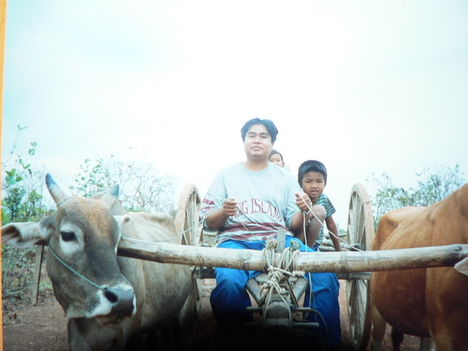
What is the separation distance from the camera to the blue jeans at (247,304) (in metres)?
2.64

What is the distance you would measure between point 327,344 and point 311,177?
2254mm

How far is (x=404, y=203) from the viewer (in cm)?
683

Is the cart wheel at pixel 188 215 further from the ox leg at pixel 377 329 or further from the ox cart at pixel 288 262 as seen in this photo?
the ox leg at pixel 377 329

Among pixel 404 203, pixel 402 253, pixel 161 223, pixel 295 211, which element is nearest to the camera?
pixel 402 253

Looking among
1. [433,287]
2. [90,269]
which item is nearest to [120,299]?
[90,269]

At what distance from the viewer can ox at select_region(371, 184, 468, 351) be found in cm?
220

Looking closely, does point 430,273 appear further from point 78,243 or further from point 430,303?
point 78,243

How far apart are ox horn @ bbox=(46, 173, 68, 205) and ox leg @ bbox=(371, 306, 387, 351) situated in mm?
3104

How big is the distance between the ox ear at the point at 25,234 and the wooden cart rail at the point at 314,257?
46 centimetres

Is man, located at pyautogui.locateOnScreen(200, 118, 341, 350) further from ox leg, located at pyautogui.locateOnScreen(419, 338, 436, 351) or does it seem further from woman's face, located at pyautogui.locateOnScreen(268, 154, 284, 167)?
woman's face, located at pyautogui.locateOnScreen(268, 154, 284, 167)

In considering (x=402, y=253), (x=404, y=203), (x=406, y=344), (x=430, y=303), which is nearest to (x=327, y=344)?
(x=430, y=303)

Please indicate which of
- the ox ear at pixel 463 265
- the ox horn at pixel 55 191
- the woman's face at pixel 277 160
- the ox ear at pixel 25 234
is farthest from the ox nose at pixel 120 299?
the woman's face at pixel 277 160

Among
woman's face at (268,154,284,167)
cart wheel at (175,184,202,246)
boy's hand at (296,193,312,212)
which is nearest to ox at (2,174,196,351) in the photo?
cart wheel at (175,184,202,246)

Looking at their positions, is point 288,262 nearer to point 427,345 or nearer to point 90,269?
point 90,269
